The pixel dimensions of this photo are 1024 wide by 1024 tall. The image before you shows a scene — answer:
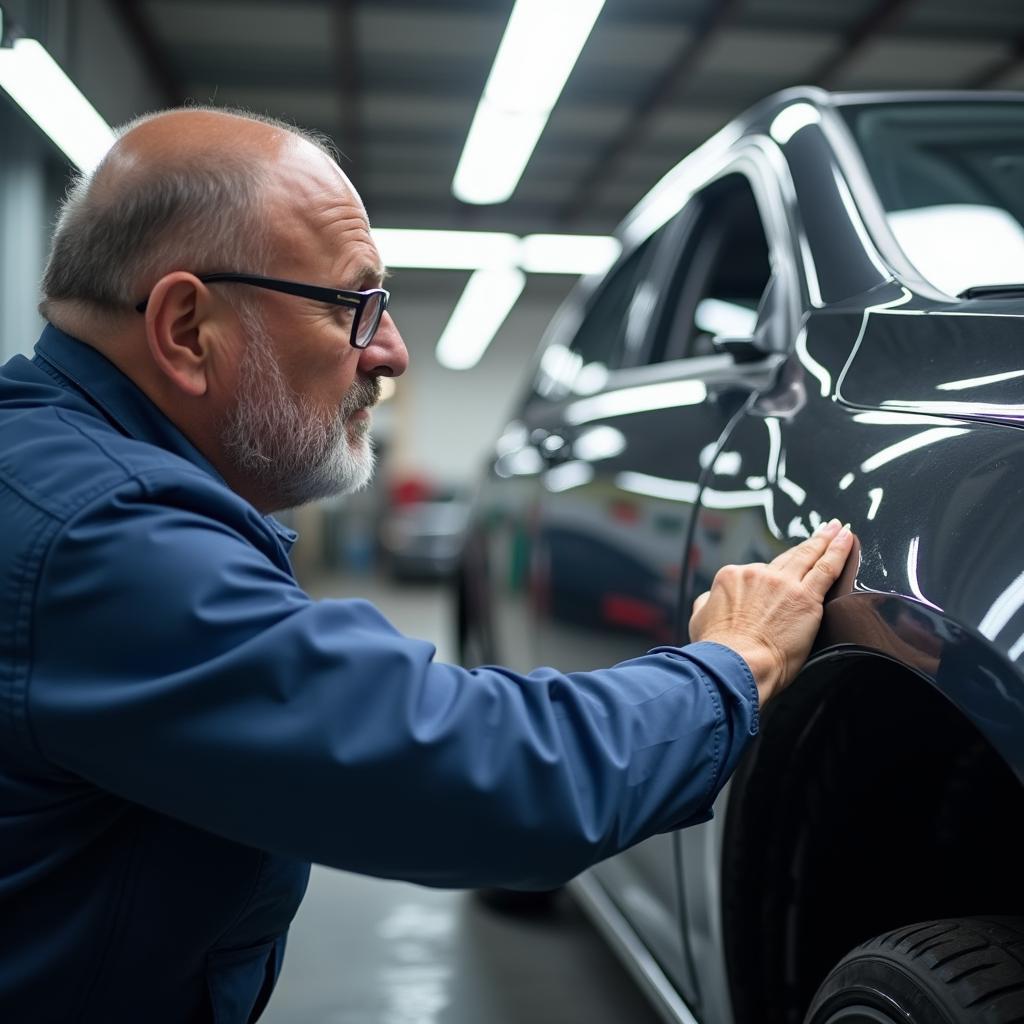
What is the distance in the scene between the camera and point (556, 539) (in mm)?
2258

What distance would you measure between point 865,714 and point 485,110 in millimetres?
6380

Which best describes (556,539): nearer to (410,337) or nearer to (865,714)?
(865,714)

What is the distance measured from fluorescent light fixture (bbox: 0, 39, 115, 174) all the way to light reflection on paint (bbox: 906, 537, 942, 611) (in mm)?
3444

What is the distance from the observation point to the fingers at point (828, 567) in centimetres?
109

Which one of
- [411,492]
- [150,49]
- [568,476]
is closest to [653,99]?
[150,49]

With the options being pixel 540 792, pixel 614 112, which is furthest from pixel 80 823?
pixel 614 112

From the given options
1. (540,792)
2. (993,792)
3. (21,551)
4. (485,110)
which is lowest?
(993,792)

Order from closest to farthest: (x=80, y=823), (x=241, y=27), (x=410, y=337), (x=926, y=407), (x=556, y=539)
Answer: (x=80, y=823) → (x=926, y=407) → (x=556, y=539) → (x=241, y=27) → (x=410, y=337)

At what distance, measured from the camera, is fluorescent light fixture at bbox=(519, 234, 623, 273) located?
35.9 ft

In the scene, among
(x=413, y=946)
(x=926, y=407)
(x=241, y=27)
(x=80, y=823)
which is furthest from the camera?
(x=241, y=27)

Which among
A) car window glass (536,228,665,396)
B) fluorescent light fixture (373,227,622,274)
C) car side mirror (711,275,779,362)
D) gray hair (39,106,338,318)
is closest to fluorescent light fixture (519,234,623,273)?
fluorescent light fixture (373,227,622,274)

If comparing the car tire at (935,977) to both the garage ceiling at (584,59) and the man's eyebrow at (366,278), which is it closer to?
the man's eyebrow at (366,278)

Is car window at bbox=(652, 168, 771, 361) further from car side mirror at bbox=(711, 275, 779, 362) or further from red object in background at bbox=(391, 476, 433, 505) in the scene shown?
red object in background at bbox=(391, 476, 433, 505)

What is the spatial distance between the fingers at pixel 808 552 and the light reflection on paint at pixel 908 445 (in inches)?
2.6
